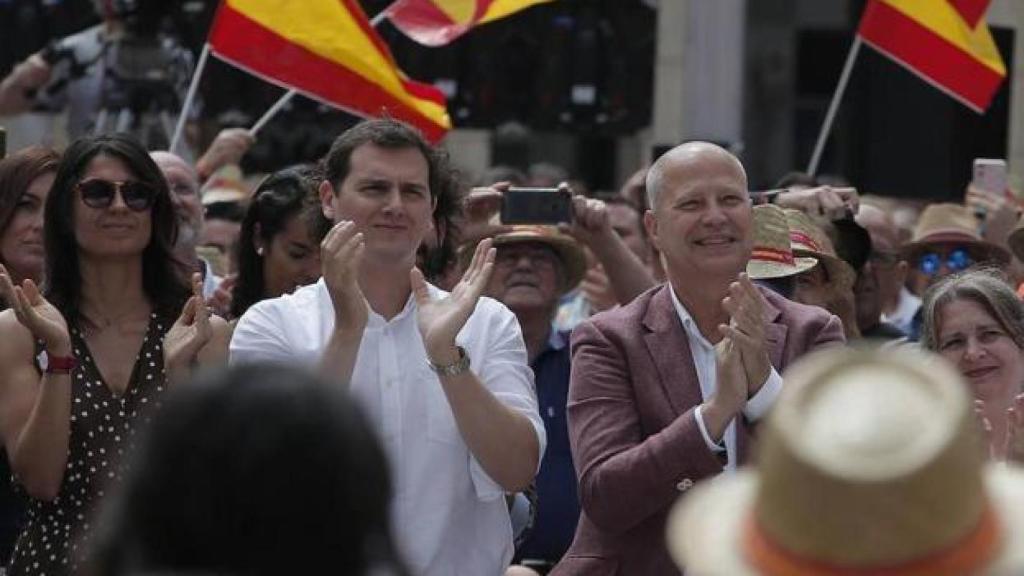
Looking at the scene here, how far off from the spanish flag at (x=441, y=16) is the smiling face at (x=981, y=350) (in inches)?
154

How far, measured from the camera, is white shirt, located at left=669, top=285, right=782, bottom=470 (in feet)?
19.0

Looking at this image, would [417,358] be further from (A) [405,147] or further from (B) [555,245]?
(B) [555,245]

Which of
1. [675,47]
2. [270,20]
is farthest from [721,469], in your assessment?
[675,47]

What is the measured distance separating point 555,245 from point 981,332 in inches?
95.2

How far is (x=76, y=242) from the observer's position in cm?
648

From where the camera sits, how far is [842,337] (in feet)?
20.3

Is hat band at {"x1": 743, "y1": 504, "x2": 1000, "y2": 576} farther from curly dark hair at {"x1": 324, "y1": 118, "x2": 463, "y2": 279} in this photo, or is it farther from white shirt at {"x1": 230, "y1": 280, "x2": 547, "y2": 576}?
curly dark hair at {"x1": 324, "y1": 118, "x2": 463, "y2": 279}

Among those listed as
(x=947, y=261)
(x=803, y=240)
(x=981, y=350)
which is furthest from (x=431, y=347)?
(x=947, y=261)

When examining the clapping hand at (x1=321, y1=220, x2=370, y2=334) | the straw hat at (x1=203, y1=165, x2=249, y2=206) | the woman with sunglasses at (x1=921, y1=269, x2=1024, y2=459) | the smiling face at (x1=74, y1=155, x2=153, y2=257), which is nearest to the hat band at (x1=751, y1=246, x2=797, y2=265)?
the woman with sunglasses at (x1=921, y1=269, x2=1024, y2=459)

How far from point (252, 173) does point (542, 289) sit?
6974 mm

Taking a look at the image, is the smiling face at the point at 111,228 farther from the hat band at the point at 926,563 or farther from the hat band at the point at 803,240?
the hat band at the point at 926,563

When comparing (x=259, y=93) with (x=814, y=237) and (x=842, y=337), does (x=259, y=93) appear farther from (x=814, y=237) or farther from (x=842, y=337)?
(x=842, y=337)

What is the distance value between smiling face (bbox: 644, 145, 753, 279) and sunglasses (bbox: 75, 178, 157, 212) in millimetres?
1275

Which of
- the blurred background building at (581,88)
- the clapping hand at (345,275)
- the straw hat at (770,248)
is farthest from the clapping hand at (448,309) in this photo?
the blurred background building at (581,88)
